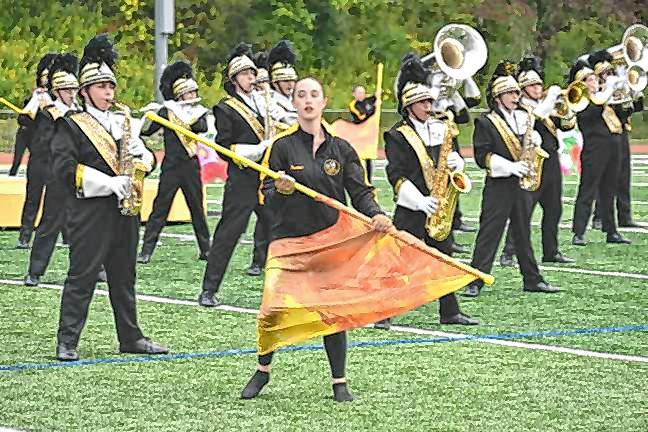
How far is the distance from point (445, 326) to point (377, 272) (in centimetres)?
254

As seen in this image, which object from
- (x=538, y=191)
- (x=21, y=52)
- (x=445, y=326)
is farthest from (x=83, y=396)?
(x=21, y=52)

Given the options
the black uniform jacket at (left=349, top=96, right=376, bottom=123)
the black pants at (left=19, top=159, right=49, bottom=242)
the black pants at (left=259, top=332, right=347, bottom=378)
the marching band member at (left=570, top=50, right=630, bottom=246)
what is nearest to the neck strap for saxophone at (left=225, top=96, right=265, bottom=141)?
the black pants at (left=19, top=159, right=49, bottom=242)

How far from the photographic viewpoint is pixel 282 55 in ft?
45.0

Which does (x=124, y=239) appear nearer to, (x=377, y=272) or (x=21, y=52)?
(x=377, y=272)

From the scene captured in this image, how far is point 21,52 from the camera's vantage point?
120 feet

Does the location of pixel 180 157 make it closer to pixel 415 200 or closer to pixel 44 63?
pixel 44 63

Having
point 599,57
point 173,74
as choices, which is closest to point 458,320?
point 173,74

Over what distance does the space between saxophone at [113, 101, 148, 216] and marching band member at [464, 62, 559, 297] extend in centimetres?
358

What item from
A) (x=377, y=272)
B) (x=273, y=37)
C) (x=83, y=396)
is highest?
(x=273, y=37)

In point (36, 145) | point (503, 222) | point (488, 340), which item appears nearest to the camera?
point (488, 340)

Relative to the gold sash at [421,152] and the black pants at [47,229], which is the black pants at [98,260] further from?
the black pants at [47,229]

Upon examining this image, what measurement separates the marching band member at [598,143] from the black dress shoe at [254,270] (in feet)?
11.9

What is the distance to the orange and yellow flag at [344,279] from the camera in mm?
8375

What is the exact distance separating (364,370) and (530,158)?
12.3 feet
